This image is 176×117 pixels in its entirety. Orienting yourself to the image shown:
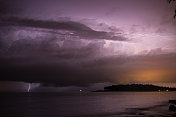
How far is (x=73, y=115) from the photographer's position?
73.2 m

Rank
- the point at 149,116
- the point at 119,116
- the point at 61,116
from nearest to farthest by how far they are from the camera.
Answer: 1. the point at 149,116
2. the point at 119,116
3. the point at 61,116

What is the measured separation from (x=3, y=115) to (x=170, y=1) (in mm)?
65767

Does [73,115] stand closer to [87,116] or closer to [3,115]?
[87,116]

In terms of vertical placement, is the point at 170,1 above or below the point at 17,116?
above

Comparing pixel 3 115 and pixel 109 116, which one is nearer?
pixel 109 116

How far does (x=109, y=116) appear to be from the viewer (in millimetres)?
68188

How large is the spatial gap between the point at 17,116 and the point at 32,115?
4397mm

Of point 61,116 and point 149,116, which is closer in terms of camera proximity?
point 149,116

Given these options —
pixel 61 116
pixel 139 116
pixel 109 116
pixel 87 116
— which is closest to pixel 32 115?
pixel 61 116

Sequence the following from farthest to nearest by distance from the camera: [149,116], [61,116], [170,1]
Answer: [61,116], [149,116], [170,1]

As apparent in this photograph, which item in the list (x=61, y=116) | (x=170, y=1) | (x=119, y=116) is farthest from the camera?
(x=61, y=116)

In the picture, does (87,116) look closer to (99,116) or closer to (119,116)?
(99,116)

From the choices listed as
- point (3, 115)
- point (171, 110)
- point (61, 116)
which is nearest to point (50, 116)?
point (61, 116)

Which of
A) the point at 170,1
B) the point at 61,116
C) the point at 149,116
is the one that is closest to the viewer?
the point at 170,1
